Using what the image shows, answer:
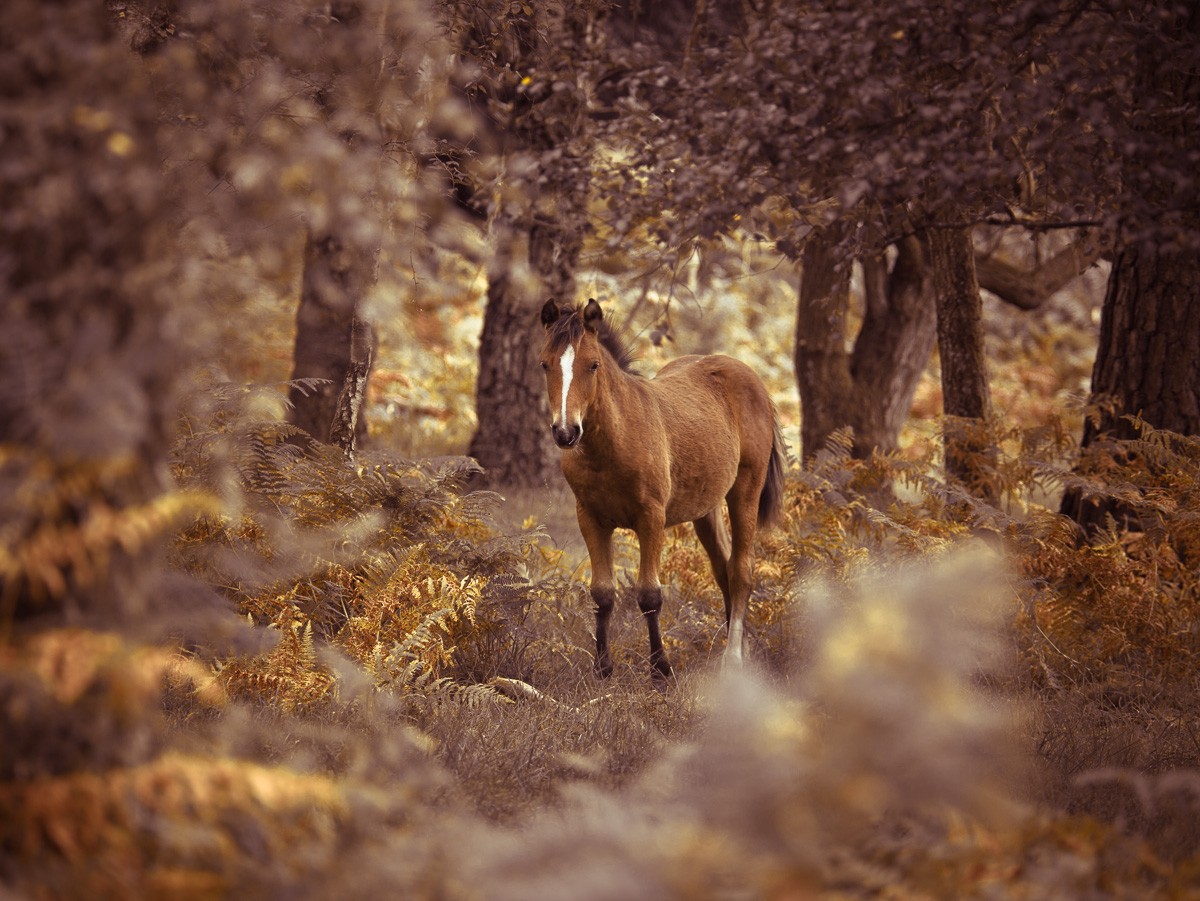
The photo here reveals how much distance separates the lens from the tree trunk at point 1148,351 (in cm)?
708

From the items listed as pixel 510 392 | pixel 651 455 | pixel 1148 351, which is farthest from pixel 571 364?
pixel 510 392

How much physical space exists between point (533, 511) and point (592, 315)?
12.6ft

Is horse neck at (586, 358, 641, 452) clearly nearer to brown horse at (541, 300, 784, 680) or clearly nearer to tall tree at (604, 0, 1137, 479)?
brown horse at (541, 300, 784, 680)

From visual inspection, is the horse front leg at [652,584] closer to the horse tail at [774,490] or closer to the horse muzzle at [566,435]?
the horse muzzle at [566,435]

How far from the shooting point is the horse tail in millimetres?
7645

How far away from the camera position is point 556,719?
5055mm

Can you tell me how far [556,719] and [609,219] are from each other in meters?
3.73

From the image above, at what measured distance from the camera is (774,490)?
7.66m

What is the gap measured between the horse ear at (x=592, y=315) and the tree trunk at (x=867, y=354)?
5.51 metres

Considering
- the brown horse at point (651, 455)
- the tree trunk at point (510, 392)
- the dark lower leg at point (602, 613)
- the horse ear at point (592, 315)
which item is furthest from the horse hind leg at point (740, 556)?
the tree trunk at point (510, 392)

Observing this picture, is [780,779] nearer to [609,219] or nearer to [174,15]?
[174,15]

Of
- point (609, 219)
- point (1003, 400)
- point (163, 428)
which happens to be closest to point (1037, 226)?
point (609, 219)

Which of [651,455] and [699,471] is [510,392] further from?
[651,455]

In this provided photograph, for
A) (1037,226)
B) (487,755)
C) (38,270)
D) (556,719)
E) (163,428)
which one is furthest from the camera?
(1037,226)
